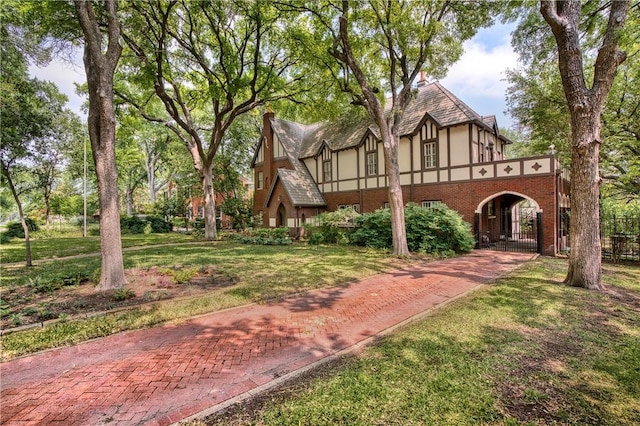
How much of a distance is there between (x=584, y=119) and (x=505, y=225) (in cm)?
950

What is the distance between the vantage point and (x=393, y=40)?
12.4 metres

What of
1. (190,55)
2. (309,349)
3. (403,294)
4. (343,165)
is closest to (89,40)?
(309,349)

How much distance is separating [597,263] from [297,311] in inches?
298

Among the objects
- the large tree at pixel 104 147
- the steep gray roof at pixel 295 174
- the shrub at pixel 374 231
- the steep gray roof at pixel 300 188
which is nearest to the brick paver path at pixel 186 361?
the large tree at pixel 104 147

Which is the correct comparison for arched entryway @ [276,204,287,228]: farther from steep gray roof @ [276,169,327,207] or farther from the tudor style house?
steep gray roof @ [276,169,327,207]

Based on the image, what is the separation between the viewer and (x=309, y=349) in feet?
14.8

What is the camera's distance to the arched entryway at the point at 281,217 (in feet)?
74.8

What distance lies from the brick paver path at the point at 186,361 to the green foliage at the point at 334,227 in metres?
10.6

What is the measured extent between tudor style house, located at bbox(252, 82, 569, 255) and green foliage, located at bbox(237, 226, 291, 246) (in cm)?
121

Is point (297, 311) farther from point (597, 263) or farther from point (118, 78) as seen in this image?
point (118, 78)

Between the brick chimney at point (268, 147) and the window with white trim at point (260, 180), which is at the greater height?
the brick chimney at point (268, 147)

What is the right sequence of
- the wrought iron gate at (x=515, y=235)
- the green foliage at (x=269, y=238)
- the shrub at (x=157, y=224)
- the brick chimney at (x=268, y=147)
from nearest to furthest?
1. the wrought iron gate at (x=515, y=235)
2. the green foliage at (x=269, y=238)
3. the brick chimney at (x=268, y=147)
4. the shrub at (x=157, y=224)

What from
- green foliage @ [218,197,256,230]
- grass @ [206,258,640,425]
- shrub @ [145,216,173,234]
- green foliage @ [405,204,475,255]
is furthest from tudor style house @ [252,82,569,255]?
Answer: shrub @ [145,216,173,234]

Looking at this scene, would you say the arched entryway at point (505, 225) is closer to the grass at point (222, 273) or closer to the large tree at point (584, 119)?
the grass at point (222, 273)
